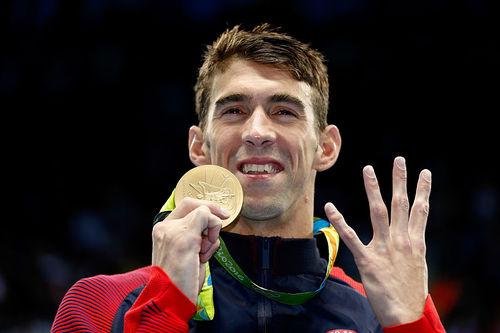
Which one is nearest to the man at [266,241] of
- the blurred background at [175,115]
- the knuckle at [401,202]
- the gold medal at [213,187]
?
the knuckle at [401,202]

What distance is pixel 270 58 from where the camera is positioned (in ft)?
10.5

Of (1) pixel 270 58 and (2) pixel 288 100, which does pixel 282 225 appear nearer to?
(2) pixel 288 100

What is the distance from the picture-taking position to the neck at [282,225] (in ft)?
10.4

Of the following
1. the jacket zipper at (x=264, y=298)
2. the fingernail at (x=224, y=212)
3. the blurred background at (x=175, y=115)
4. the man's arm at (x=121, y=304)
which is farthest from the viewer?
the blurred background at (x=175, y=115)

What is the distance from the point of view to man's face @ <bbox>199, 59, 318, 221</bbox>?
3.01m

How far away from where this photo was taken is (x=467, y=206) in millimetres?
8391

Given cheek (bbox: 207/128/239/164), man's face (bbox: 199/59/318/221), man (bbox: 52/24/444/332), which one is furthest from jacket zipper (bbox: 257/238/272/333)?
cheek (bbox: 207/128/239/164)

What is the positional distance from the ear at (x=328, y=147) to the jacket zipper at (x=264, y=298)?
1.62 ft

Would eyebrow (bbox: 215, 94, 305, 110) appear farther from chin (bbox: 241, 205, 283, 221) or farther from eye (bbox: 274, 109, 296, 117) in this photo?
chin (bbox: 241, 205, 283, 221)

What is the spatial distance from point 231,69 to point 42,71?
647 cm

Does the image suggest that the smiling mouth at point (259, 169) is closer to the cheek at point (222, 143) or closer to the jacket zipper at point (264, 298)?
the cheek at point (222, 143)

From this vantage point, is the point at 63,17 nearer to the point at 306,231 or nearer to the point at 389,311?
the point at 306,231

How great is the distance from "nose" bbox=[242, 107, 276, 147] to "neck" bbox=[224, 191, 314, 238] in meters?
0.31

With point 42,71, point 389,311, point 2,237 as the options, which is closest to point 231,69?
point 389,311
